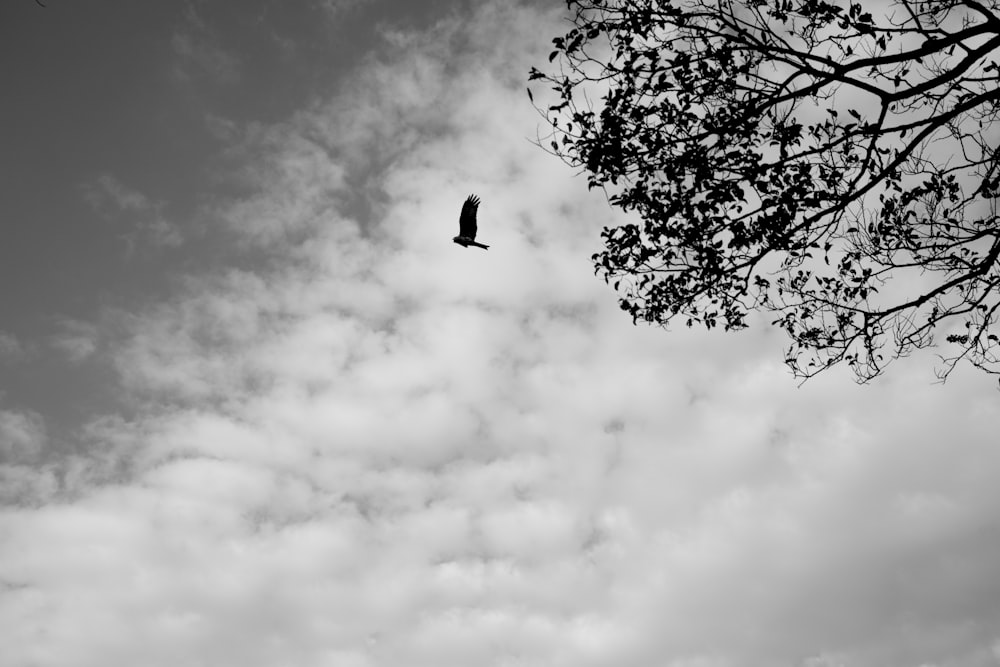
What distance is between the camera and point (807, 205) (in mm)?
9750

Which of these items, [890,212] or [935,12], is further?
[890,212]

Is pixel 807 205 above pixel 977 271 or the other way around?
above

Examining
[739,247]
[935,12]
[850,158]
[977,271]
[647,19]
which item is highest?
[647,19]

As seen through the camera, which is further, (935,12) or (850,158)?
(850,158)

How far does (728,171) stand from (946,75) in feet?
8.75

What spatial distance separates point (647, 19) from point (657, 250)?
3.15 m

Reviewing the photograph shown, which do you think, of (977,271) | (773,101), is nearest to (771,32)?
(773,101)

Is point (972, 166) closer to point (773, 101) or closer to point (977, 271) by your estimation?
point (977, 271)

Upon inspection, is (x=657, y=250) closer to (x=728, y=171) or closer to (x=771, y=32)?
(x=728, y=171)

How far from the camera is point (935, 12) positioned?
8.85 metres

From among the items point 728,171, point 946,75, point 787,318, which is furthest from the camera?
point 787,318

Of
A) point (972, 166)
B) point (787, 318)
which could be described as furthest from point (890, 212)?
point (787, 318)

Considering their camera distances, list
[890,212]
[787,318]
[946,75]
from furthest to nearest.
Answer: [787,318]
[890,212]
[946,75]

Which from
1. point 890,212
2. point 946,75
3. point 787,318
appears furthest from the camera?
point 787,318
